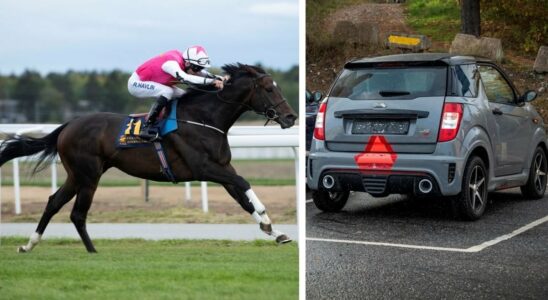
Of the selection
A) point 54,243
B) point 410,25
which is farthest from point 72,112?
point 410,25

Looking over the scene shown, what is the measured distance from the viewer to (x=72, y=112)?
788 cm

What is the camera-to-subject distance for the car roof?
461cm

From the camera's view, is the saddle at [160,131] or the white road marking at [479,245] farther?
the saddle at [160,131]

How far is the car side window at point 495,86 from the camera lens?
469cm

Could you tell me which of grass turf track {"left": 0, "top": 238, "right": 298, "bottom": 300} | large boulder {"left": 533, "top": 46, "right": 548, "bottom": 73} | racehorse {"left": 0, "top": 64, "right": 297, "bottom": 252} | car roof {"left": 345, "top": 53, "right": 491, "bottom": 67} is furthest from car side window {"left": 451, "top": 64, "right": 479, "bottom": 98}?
grass turf track {"left": 0, "top": 238, "right": 298, "bottom": 300}

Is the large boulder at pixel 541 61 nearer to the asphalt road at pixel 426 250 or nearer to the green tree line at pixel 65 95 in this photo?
the asphalt road at pixel 426 250

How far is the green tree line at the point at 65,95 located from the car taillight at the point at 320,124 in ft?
8.36

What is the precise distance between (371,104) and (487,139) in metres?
0.55

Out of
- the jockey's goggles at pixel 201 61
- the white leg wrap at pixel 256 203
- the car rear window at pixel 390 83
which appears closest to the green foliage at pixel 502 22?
the car rear window at pixel 390 83

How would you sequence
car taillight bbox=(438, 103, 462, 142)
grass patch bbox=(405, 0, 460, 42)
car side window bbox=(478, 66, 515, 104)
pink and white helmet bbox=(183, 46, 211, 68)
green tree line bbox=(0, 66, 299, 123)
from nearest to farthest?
car taillight bbox=(438, 103, 462, 142), car side window bbox=(478, 66, 515, 104), grass patch bbox=(405, 0, 460, 42), pink and white helmet bbox=(183, 46, 211, 68), green tree line bbox=(0, 66, 299, 123)

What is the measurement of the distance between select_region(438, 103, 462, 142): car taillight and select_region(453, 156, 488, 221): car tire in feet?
0.54

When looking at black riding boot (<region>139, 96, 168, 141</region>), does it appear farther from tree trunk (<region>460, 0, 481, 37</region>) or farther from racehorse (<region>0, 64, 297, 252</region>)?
tree trunk (<region>460, 0, 481, 37</region>)

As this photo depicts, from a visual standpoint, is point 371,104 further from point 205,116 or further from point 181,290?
point 181,290

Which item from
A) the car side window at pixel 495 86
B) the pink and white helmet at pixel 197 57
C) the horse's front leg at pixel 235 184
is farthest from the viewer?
the horse's front leg at pixel 235 184
